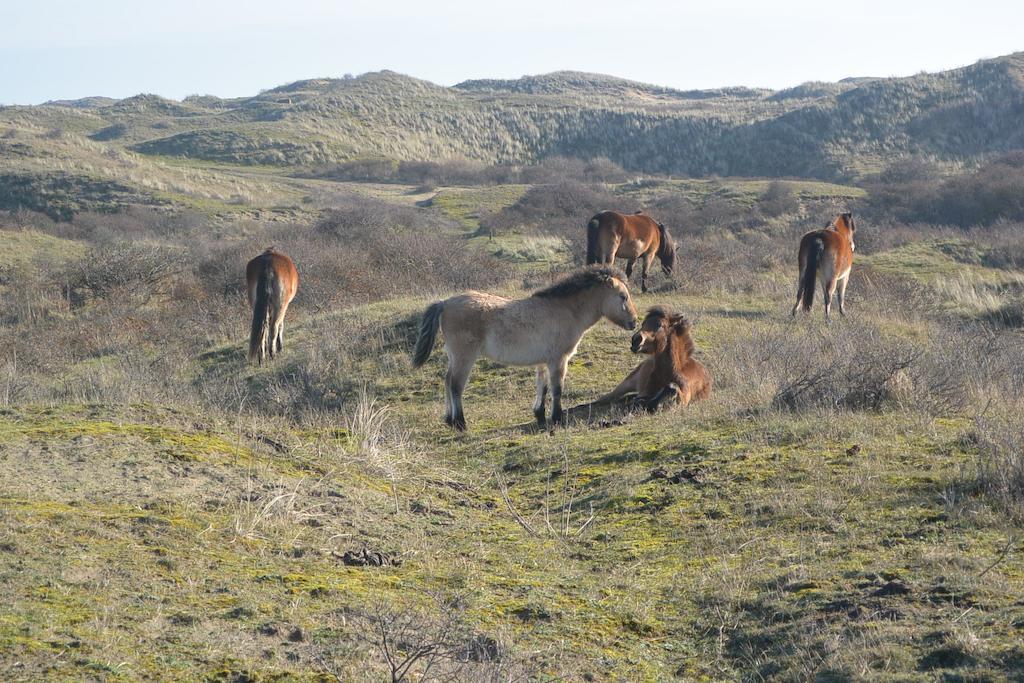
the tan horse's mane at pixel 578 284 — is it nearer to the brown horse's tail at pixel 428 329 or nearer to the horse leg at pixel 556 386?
the horse leg at pixel 556 386

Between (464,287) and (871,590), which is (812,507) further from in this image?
(464,287)

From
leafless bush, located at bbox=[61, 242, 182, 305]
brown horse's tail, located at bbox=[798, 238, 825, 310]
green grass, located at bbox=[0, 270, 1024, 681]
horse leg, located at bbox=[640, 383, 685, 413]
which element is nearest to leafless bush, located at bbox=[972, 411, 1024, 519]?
green grass, located at bbox=[0, 270, 1024, 681]

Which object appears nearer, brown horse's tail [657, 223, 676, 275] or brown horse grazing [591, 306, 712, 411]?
brown horse grazing [591, 306, 712, 411]

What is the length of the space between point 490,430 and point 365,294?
34.7ft

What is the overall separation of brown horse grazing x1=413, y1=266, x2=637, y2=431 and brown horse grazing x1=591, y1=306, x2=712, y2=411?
320 mm

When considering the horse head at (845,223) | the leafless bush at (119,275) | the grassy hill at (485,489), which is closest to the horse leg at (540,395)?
the grassy hill at (485,489)

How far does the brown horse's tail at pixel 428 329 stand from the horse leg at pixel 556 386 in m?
1.34

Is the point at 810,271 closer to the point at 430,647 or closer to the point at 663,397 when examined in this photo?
the point at 663,397

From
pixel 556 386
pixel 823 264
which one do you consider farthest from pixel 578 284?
pixel 823 264

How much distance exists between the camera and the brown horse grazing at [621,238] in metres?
19.8

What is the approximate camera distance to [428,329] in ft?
36.5

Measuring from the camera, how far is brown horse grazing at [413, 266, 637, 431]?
1100cm

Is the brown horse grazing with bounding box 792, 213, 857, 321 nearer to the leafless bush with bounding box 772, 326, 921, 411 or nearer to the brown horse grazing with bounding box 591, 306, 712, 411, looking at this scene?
the brown horse grazing with bounding box 591, 306, 712, 411

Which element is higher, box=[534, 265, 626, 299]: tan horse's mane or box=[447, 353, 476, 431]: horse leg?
box=[534, 265, 626, 299]: tan horse's mane
